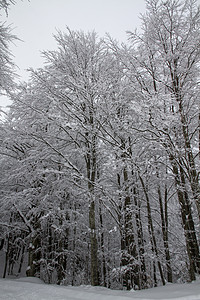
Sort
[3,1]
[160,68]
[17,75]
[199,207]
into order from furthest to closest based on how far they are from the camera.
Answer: [17,75] → [160,68] → [3,1] → [199,207]

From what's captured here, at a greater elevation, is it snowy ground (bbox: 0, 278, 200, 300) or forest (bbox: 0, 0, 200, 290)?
forest (bbox: 0, 0, 200, 290)

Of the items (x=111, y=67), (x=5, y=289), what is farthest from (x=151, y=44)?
(x=5, y=289)

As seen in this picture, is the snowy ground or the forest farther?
the forest

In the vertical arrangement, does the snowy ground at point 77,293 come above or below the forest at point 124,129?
below

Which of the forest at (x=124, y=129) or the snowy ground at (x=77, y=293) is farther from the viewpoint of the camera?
the forest at (x=124, y=129)

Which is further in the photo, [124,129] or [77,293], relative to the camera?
[124,129]

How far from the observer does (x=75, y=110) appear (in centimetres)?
616

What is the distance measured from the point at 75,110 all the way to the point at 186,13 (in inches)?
153

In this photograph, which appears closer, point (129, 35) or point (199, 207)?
point (199, 207)

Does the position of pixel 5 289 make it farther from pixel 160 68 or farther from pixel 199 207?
pixel 160 68

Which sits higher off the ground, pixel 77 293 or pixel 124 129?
pixel 124 129

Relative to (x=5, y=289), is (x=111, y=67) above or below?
above

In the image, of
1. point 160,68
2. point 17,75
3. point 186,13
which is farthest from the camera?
point 17,75

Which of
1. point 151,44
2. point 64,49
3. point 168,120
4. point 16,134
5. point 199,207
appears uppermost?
point 64,49
